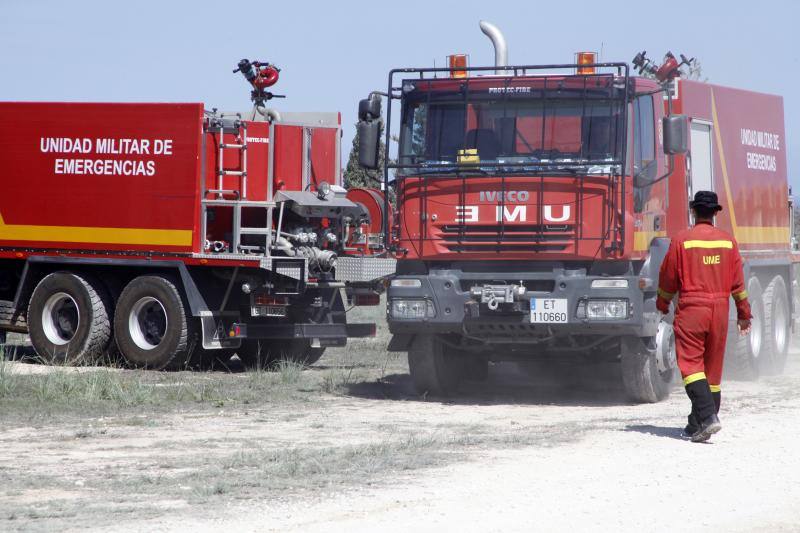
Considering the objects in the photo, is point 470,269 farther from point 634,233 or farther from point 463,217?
point 634,233

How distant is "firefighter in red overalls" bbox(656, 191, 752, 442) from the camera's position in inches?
420

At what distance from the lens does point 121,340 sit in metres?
16.9

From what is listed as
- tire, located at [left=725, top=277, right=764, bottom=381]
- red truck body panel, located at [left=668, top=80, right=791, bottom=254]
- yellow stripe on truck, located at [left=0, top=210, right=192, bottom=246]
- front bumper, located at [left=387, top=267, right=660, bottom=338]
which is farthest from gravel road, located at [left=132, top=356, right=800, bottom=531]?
yellow stripe on truck, located at [left=0, top=210, right=192, bottom=246]

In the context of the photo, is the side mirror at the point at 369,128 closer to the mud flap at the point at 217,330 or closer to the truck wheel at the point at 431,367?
the truck wheel at the point at 431,367

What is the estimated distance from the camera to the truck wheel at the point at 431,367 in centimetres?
1397

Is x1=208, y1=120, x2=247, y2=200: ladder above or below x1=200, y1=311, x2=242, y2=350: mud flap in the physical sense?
above

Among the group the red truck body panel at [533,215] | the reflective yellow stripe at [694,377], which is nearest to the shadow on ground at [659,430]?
the reflective yellow stripe at [694,377]

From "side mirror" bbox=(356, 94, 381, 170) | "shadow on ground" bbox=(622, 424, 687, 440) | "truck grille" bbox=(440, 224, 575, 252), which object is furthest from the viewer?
"side mirror" bbox=(356, 94, 381, 170)

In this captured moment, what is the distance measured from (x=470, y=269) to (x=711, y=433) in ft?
11.6

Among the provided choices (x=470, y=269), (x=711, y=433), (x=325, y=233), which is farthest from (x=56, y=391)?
(x=711, y=433)

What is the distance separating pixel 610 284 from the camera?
12711mm

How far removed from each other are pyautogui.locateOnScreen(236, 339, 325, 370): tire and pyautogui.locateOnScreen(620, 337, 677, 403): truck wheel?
5.67m

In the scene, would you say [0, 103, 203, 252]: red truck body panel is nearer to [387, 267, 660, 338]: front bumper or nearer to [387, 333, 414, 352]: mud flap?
[387, 333, 414, 352]: mud flap

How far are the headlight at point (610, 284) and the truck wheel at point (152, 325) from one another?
5682mm
